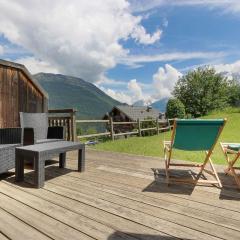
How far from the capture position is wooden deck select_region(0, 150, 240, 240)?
224 centimetres

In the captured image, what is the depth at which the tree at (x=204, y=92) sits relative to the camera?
42125 mm

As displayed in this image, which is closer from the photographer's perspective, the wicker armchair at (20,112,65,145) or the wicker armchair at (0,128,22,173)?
the wicker armchair at (0,128,22,173)

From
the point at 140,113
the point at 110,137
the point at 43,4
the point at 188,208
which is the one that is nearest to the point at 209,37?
the point at 110,137

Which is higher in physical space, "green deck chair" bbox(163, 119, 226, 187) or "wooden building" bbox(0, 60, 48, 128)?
"wooden building" bbox(0, 60, 48, 128)

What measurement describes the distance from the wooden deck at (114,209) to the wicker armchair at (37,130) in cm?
64

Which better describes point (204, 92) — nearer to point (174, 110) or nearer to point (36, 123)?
point (174, 110)

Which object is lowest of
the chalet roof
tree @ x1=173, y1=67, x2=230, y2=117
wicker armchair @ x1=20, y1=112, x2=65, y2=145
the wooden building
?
wicker armchair @ x1=20, y1=112, x2=65, y2=145

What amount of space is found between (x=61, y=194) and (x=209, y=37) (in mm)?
15781

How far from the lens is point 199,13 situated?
9422 millimetres

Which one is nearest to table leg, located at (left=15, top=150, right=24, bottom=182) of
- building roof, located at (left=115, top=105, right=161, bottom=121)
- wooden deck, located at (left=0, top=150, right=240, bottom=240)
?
wooden deck, located at (left=0, top=150, right=240, bottom=240)

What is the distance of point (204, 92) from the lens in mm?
43031

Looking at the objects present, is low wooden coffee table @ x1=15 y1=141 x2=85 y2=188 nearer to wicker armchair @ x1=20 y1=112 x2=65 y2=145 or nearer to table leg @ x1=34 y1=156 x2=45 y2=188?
table leg @ x1=34 y1=156 x2=45 y2=188

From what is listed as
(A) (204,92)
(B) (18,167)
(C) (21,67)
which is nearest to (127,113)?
(A) (204,92)

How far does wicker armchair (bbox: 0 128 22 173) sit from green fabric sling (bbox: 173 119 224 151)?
7.89 ft
